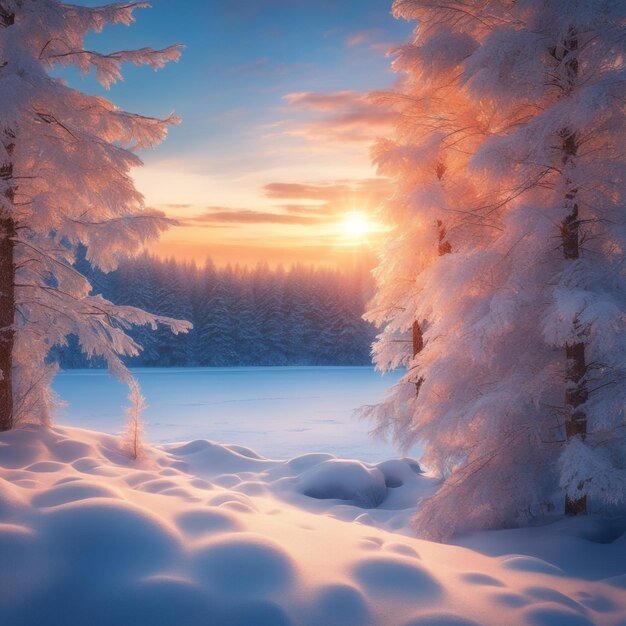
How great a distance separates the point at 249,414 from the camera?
22359mm

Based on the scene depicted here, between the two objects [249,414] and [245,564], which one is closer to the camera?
[245,564]

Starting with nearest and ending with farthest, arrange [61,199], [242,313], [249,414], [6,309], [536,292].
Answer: [536,292]
[6,309]
[61,199]
[249,414]
[242,313]

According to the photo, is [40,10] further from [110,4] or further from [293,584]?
[293,584]

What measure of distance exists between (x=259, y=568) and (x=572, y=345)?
454cm

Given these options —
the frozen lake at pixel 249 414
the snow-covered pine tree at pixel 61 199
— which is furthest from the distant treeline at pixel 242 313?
the snow-covered pine tree at pixel 61 199

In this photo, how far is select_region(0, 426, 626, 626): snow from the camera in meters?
2.93

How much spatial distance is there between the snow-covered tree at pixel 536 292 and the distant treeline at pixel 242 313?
178ft

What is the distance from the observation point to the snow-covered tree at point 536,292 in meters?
5.42

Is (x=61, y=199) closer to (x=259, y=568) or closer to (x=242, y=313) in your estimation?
(x=259, y=568)

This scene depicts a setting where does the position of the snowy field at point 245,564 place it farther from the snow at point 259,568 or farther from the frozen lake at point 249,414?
the frozen lake at point 249,414

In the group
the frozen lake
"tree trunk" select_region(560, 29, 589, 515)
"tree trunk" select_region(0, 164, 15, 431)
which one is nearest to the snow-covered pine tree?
"tree trunk" select_region(0, 164, 15, 431)

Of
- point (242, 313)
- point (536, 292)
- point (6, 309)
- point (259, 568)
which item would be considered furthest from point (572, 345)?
point (242, 313)

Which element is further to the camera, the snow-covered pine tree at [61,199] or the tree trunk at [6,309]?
the tree trunk at [6,309]

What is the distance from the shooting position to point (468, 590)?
365cm
